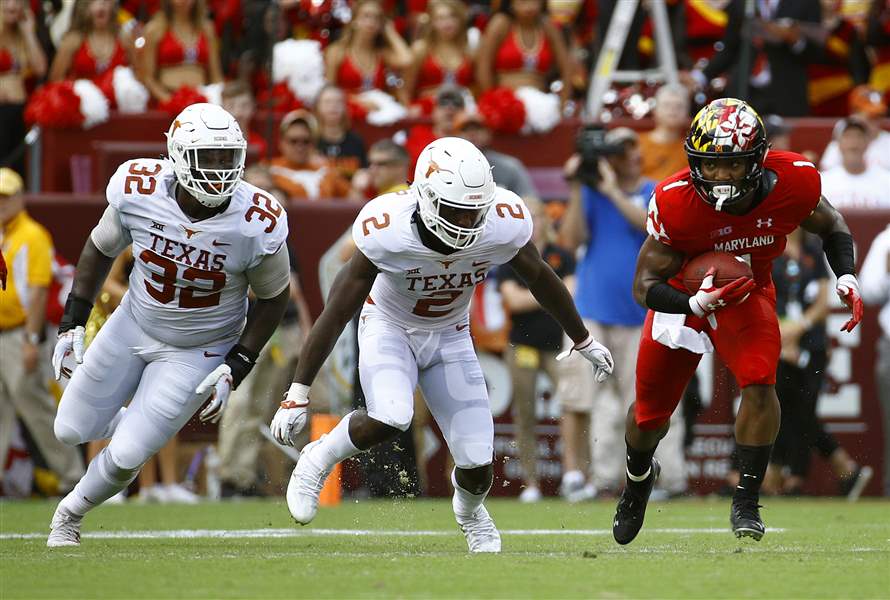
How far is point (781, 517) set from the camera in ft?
29.9

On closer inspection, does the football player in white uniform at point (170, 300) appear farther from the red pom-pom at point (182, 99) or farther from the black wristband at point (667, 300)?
the red pom-pom at point (182, 99)

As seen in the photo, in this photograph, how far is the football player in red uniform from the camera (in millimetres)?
6633

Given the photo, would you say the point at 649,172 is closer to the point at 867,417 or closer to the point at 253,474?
the point at 867,417

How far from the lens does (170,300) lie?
7.04 m

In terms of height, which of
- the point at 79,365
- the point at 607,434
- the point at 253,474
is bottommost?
the point at 253,474

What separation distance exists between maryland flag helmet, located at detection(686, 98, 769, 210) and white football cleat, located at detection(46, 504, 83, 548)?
307cm

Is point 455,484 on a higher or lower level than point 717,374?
higher

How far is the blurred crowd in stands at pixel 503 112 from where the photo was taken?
10422 mm

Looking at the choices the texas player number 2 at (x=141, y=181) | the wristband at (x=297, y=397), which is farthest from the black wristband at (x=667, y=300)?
the texas player number 2 at (x=141, y=181)

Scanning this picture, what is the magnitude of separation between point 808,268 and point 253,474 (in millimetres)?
3973

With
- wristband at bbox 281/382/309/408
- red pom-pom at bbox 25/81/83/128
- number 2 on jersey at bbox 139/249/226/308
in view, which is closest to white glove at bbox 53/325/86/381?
number 2 on jersey at bbox 139/249/226/308

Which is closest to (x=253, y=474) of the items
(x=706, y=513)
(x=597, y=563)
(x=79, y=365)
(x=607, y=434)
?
(x=607, y=434)

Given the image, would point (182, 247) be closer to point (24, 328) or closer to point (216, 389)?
point (216, 389)

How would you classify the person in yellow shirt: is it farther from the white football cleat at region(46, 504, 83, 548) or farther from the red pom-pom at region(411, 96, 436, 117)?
the white football cleat at region(46, 504, 83, 548)
